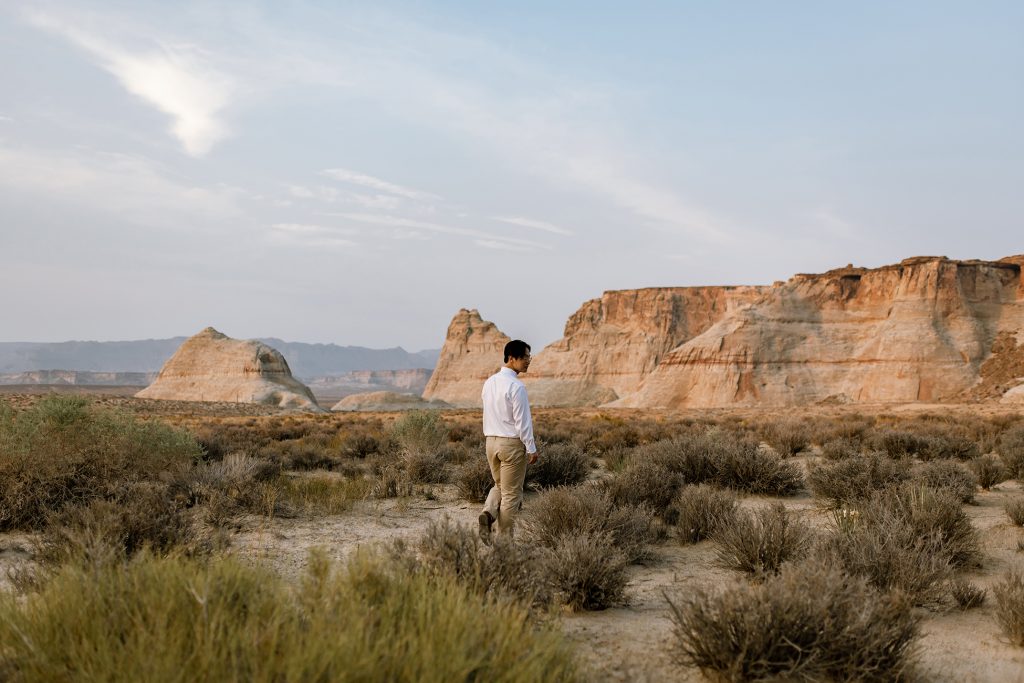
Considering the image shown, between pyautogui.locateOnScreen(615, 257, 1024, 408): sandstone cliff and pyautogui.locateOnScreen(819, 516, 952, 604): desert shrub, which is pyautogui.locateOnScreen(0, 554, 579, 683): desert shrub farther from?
pyautogui.locateOnScreen(615, 257, 1024, 408): sandstone cliff

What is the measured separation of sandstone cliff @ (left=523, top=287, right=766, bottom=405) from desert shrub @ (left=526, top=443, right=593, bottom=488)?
210ft

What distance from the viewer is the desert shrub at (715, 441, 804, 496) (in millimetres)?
9566

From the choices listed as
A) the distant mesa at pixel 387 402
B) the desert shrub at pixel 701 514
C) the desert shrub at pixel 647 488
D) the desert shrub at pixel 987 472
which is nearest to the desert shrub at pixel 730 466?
the desert shrub at pixel 647 488

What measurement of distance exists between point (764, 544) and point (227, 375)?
223 ft

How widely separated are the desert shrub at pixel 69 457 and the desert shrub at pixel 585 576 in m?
4.62

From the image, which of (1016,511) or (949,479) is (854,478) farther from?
(1016,511)

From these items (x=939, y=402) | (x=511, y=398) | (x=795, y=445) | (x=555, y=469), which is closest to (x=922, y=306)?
(x=939, y=402)

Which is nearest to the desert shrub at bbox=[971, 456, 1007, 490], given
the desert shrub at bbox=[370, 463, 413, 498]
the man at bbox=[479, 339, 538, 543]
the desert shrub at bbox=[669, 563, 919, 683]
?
the man at bbox=[479, 339, 538, 543]

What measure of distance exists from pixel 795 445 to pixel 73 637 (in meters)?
15.0

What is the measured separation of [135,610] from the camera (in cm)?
274

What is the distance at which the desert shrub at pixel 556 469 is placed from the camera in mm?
10000

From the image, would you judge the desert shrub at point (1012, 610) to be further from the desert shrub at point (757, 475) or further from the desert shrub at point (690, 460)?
the desert shrub at point (690, 460)

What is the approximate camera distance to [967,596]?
Result: 15.4ft

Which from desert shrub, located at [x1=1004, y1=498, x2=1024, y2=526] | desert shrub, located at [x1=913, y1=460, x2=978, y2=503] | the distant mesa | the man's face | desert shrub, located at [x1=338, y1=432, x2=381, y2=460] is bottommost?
the distant mesa
